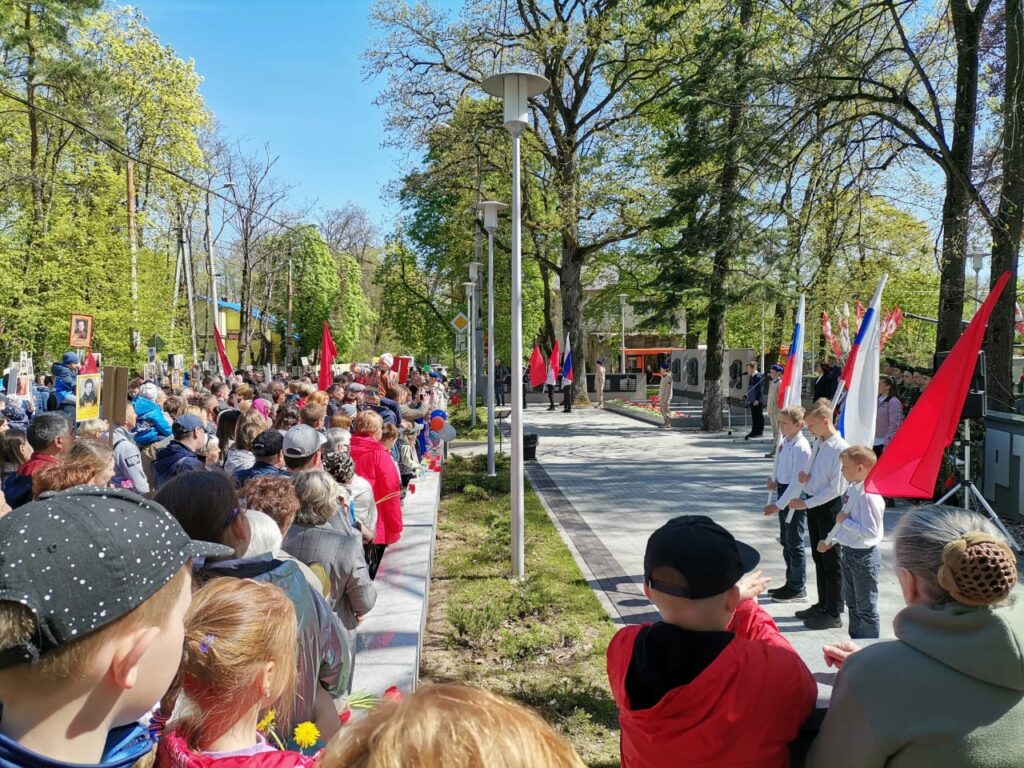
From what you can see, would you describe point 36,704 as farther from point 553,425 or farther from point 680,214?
point 553,425

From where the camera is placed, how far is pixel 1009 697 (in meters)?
1.78

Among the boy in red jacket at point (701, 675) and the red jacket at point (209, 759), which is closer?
the red jacket at point (209, 759)

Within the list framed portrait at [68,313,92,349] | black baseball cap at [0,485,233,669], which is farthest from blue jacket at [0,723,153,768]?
framed portrait at [68,313,92,349]

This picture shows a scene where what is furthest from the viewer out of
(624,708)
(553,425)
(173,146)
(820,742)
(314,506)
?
(173,146)

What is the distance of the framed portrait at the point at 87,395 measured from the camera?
7.54m

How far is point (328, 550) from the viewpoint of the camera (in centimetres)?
354

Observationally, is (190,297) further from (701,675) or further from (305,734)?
(701,675)

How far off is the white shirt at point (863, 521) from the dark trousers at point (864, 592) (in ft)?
0.27

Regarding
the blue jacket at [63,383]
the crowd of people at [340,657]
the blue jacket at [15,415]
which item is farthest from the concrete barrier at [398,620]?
the blue jacket at [63,383]

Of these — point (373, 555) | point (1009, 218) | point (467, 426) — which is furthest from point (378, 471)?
point (467, 426)

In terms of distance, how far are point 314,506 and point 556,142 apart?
26009 mm

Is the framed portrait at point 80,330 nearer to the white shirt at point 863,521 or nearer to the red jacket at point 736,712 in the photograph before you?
the white shirt at point 863,521

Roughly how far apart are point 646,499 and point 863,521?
6715 mm

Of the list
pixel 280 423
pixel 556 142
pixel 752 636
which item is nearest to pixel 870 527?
pixel 752 636
